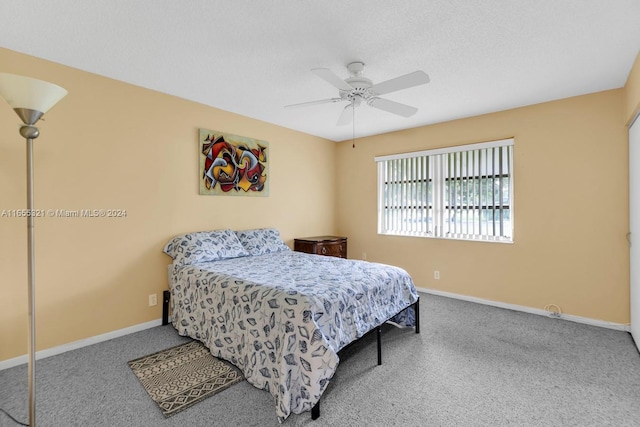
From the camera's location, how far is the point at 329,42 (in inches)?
84.9

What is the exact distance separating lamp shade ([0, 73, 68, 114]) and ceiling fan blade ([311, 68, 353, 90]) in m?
1.50

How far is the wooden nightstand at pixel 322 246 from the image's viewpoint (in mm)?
4312

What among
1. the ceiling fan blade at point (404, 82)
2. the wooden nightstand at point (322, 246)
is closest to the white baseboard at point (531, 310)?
the wooden nightstand at point (322, 246)

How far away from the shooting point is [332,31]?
2031 millimetres

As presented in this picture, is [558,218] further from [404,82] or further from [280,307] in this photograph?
[280,307]

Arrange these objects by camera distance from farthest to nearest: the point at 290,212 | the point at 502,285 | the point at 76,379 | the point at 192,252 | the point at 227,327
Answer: the point at 290,212
the point at 502,285
the point at 192,252
the point at 227,327
the point at 76,379

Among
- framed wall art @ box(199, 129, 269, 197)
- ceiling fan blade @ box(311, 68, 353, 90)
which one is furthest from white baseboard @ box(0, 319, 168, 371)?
ceiling fan blade @ box(311, 68, 353, 90)

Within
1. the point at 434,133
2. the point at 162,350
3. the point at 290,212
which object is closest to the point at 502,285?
the point at 434,133

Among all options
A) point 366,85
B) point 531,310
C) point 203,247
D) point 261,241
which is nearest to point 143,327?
point 203,247

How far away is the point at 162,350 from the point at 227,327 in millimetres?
763

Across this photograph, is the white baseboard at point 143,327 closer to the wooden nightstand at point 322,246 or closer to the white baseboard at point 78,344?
the white baseboard at point 78,344

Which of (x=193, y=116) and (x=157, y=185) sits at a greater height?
(x=193, y=116)

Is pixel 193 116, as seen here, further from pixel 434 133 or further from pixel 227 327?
pixel 434 133

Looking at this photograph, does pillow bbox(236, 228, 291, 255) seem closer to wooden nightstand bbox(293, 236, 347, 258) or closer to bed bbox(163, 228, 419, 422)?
bed bbox(163, 228, 419, 422)
